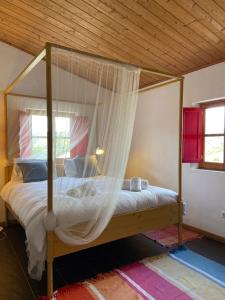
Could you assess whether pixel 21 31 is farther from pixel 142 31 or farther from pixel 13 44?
pixel 142 31

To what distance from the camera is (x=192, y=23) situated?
2.52m

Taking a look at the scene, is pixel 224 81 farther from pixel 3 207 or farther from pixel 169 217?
pixel 3 207

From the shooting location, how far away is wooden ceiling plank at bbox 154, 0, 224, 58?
232cm

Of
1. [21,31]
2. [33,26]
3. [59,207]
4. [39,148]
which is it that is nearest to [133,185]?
[59,207]

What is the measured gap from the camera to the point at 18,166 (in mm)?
3521

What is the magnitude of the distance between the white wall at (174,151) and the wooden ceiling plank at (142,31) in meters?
0.42

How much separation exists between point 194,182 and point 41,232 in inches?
91.0

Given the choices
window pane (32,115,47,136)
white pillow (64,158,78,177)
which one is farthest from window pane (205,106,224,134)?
window pane (32,115,47,136)

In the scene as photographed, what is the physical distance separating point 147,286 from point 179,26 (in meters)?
2.63

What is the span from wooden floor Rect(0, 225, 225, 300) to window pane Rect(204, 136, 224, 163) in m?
1.10

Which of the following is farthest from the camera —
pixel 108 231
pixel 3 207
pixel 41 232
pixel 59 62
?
pixel 3 207

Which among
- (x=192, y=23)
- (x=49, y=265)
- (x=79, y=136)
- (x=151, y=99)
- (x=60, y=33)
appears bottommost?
(x=49, y=265)

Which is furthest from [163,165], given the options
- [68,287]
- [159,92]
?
[68,287]

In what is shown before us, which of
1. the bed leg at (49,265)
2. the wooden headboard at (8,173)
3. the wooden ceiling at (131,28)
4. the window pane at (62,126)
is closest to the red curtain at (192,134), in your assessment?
the wooden ceiling at (131,28)
